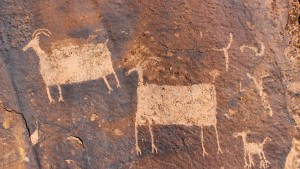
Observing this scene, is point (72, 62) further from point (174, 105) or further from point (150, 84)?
point (174, 105)

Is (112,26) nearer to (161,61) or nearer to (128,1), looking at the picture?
(128,1)

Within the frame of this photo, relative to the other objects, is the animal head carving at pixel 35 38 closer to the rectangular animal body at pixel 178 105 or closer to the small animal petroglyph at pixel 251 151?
the rectangular animal body at pixel 178 105

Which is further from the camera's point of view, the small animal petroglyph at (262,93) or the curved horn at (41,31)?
the curved horn at (41,31)

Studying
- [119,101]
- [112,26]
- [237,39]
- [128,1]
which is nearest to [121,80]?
[119,101]

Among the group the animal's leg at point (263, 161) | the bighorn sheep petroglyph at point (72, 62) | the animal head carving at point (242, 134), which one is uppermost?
the bighorn sheep petroglyph at point (72, 62)

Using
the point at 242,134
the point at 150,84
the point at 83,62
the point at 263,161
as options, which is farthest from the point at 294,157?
the point at 83,62

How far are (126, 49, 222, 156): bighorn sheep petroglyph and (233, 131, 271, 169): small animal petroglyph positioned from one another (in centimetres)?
13

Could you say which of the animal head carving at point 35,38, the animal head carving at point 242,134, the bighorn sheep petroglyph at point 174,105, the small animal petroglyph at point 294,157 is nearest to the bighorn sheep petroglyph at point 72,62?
the animal head carving at point 35,38

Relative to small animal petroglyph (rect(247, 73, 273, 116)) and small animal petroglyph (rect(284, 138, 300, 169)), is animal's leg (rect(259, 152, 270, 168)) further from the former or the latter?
small animal petroglyph (rect(247, 73, 273, 116))

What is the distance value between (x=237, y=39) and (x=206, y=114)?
416 millimetres

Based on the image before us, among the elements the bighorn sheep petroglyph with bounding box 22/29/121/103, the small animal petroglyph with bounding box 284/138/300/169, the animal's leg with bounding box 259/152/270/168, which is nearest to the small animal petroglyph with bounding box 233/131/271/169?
the animal's leg with bounding box 259/152/270/168

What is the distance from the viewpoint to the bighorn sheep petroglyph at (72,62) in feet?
6.80

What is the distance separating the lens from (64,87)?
2082mm

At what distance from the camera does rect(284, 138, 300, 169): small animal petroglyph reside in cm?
201
